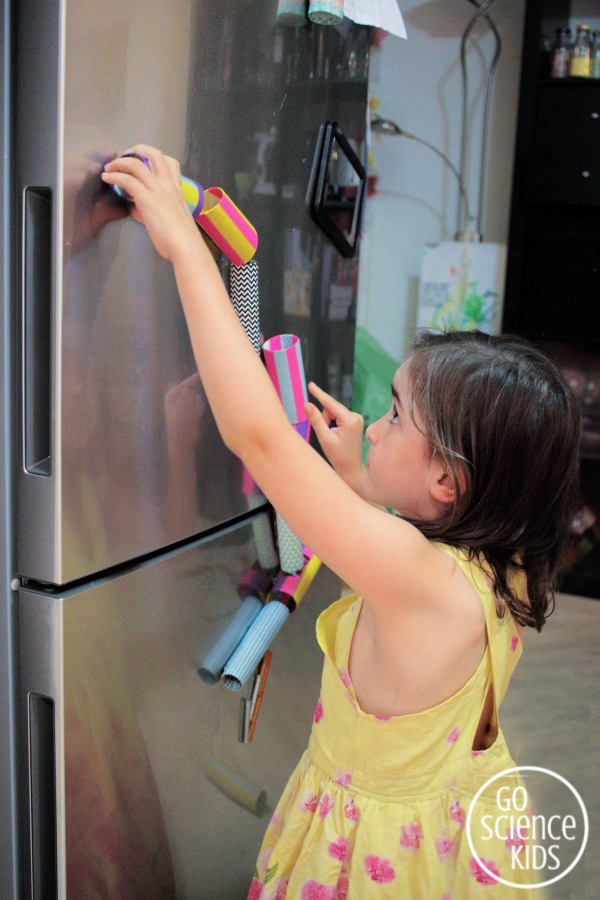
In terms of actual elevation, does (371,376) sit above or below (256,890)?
above

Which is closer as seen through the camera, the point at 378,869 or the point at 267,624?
the point at 378,869

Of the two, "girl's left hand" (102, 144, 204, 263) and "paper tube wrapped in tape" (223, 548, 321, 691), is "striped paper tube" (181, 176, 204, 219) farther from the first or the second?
"paper tube wrapped in tape" (223, 548, 321, 691)

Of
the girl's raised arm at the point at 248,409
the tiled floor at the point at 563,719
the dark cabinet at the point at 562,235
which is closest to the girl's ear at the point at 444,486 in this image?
the girl's raised arm at the point at 248,409

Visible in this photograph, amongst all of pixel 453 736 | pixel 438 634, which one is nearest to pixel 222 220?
pixel 438 634

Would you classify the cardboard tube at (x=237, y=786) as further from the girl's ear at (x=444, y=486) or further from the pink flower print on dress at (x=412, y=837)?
the girl's ear at (x=444, y=486)

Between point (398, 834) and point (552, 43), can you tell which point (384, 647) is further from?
point (552, 43)

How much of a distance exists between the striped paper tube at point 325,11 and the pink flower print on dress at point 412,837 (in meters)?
0.87

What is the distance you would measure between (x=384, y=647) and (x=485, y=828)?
21 cm

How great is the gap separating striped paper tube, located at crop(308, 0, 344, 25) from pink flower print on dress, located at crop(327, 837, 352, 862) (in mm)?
881

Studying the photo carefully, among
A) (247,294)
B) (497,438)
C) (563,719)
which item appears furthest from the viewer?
(563,719)

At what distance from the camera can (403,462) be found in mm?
780

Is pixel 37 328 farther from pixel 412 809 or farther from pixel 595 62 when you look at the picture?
pixel 595 62

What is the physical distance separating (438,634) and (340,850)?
0.24m

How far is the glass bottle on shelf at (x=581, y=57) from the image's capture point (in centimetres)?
235
